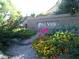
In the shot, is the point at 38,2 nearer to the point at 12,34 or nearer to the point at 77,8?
the point at 77,8

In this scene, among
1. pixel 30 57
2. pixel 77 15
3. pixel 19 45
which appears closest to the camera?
pixel 30 57

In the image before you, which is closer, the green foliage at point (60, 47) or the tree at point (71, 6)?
the green foliage at point (60, 47)

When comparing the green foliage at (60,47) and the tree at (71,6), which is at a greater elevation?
the tree at (71,6)

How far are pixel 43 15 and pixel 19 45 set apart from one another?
24.6ft

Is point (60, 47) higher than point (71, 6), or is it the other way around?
point (71, 6)

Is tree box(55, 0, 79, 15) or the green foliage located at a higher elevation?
tree box(55, 0, 79, 15)

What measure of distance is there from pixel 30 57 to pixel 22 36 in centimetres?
471

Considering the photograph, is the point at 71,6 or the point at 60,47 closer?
the point at 60,47

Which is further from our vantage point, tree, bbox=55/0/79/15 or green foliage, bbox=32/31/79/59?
tree, bbox=55/0/79/15

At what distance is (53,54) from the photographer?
8.15 metres

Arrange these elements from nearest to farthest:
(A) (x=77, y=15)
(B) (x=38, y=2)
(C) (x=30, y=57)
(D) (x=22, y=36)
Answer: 1. (C) (x=30, y=57)
2. (D) (x=22, y=36)
3. (A) (x=77, y=15)
4. (B) (x=38, y=2)

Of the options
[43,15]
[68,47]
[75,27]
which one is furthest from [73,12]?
[68,47]

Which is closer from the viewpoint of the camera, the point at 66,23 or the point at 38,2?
the point at 66,23

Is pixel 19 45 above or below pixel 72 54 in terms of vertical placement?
below
